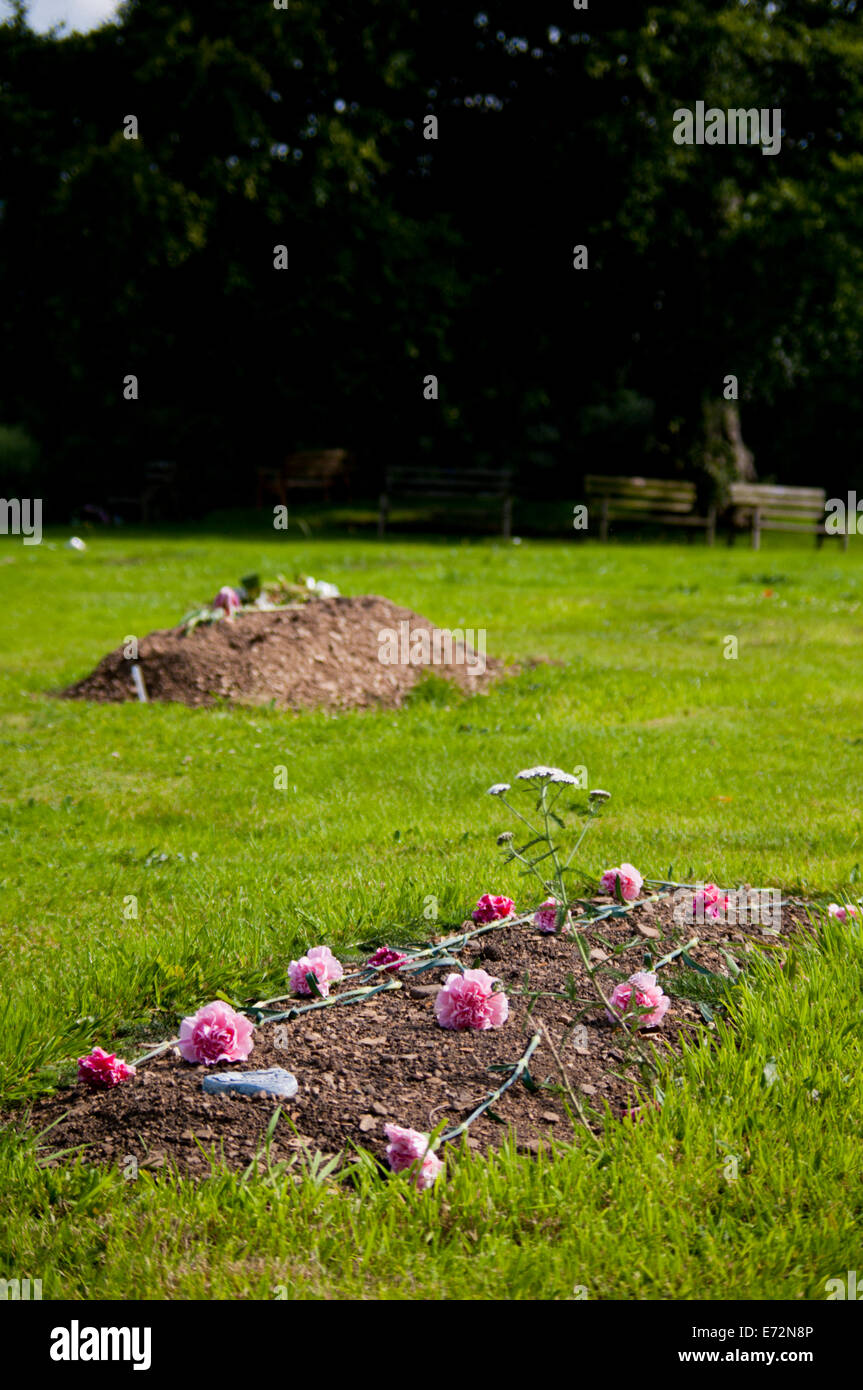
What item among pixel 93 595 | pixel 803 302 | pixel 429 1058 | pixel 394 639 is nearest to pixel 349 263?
pixel 803 302

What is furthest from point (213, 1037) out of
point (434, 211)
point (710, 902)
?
point (434, 211)

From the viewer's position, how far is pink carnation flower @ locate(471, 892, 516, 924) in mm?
3826

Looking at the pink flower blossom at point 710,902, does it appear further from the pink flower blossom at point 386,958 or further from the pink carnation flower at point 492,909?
the pink flower blossom at point 386,958

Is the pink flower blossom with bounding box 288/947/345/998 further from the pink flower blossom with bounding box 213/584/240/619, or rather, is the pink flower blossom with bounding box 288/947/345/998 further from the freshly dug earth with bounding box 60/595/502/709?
the pink flower blossom with bounding box 213/584/240/619

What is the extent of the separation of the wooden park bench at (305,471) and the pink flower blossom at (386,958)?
77.0 feet

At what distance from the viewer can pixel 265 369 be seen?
27.1m

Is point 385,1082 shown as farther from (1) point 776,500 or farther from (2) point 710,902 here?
(1) point 776,500

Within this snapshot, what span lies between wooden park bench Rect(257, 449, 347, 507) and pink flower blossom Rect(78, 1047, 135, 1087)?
24041mm

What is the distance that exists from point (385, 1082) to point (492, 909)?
0.92 meters

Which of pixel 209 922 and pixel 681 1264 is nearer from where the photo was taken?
pixel 681 1264

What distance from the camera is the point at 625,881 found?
12.8 feet

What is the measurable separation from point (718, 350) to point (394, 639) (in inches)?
719

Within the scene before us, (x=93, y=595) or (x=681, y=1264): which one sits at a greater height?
(x=93, y=595)

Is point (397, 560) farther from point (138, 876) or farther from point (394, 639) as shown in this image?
point (138, 876)
